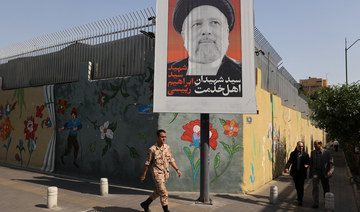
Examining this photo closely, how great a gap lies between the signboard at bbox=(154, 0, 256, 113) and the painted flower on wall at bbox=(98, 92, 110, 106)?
3764 millimetres

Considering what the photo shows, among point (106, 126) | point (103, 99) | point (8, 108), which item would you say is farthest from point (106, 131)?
point (8, 108)

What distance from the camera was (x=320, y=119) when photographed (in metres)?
15.6

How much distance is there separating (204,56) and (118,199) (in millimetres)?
4663

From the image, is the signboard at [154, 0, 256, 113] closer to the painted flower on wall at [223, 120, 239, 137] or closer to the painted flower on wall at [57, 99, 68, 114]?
the painted flower on wall at [223, 120, 239, 137]

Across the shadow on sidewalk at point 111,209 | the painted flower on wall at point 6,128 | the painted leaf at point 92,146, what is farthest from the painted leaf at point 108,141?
the painted flower on wall at point 6,128

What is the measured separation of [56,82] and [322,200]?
11874mm

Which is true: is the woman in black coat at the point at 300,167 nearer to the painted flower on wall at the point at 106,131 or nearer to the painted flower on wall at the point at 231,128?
the painted flower on wall at the point at 231,128

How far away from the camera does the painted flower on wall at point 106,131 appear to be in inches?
413

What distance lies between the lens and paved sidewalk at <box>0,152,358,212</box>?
712 centimetres

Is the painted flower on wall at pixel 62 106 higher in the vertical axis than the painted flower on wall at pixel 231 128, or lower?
higher

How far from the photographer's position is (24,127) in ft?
45.8

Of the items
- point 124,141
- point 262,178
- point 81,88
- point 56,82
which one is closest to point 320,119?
point 262,178

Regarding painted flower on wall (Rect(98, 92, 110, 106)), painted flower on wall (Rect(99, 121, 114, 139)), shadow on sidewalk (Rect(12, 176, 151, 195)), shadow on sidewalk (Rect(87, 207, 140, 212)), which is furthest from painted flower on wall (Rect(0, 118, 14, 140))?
shadow on sidewalk (Rect(87, 207, 140, 212))

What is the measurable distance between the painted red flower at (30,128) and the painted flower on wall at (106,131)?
4675 millimetres
